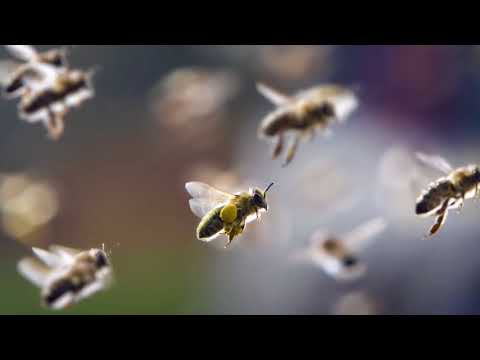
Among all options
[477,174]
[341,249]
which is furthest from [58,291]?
[341,249]

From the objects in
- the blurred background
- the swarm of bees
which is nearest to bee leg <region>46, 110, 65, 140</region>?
the swarm of bees

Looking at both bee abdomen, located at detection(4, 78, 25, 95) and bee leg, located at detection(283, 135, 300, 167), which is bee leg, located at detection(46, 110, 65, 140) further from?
bee leg, located at detection(283, 135, 300, 167)

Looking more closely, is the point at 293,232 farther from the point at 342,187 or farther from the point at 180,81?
the point at 180,81

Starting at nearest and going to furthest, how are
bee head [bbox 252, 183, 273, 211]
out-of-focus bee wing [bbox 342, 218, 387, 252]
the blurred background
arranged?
bee head [bbox 252, 183, 273, 211]
out-of-focus bee wing [bbox 342, 218, 387, 252]
the blurred background

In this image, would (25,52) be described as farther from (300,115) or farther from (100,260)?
(300,115)

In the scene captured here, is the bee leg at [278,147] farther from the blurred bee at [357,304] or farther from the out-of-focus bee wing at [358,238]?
the blurred bee at [357,304]
